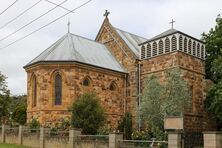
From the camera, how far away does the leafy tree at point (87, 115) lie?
85.9ft

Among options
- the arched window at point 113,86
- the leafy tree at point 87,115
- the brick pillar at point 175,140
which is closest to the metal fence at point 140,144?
the brick pillar at point 175,140

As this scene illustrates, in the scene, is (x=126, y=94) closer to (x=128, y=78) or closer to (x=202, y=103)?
(x=128, y=78)

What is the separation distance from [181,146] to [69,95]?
48.1 ft

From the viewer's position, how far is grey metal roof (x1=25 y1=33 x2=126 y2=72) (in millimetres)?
31594

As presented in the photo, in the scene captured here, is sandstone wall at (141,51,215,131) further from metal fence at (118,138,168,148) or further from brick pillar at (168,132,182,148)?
brick pillar at (168,132,182,148)

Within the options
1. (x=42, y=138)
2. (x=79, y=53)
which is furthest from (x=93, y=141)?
(x=79, y=53)

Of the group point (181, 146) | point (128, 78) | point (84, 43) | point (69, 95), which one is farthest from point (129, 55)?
point (181, 146)

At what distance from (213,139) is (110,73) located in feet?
60.4

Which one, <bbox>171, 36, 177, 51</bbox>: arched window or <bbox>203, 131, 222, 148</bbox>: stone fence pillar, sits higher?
<bbox>171, 36, 177, 51</bbox>: arched window

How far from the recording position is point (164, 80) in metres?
30.2

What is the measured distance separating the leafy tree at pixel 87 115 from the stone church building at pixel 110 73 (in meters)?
3.84

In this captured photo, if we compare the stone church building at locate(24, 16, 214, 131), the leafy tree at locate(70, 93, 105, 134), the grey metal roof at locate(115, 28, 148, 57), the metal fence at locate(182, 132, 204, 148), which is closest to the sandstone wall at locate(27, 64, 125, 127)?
the stone church building at locate(24, 16, 214, 131)

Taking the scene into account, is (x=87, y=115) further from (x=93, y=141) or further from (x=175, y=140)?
(x=175, y=140)

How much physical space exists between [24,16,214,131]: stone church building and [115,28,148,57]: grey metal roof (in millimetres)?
231
